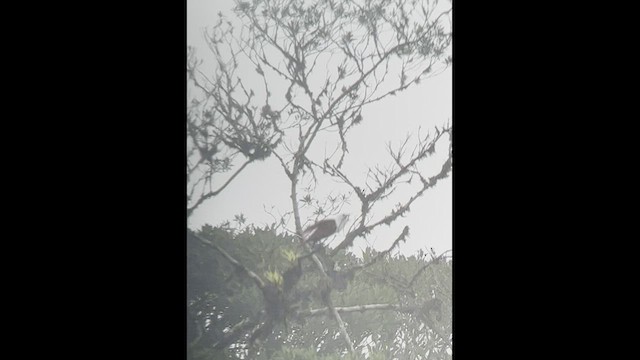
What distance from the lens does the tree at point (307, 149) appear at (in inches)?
104

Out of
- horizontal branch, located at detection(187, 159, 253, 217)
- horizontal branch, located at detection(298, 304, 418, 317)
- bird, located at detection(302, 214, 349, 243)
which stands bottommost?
horizontal branch, located at detection(298, 304, 418, 317)

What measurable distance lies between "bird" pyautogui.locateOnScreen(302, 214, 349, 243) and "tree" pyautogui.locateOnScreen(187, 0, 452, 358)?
3cm

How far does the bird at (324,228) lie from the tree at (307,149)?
3cm

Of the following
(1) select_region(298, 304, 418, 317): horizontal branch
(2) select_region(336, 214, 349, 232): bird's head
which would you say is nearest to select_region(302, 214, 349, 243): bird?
(2) select_region(336, 214, 349, 232): bird's head

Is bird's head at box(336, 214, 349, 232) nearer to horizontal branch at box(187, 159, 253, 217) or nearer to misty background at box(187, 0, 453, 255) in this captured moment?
misty background at box(187, 0, 453, 255)

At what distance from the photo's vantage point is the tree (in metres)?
2.64

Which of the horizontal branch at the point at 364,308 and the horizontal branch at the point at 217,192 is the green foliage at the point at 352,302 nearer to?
the horizontal branch at the point at 364,308

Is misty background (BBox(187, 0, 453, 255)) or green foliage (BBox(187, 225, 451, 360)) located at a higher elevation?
misty background (BBox(187, 0, 453, 255))

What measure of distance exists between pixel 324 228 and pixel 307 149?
28 cm

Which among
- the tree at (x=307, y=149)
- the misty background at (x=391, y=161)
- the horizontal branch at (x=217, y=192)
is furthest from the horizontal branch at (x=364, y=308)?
the horizontal branch at (x=217, y=192)

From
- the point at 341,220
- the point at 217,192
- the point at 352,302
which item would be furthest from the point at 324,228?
the point at 217,192
